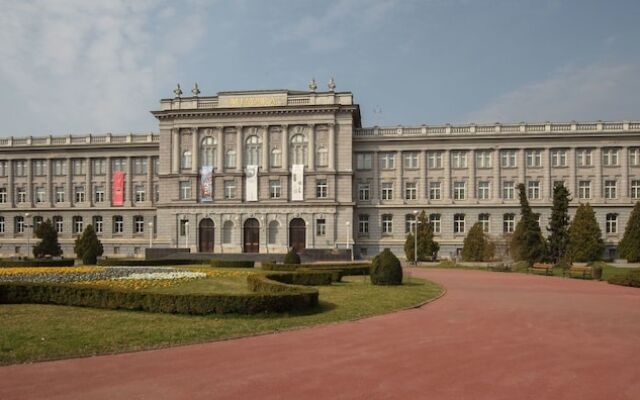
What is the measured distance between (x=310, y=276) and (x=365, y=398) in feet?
61.2

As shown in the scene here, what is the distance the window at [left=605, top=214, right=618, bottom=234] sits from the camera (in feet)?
207

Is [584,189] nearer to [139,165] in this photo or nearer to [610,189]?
[610,189]

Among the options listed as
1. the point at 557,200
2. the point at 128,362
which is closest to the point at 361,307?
the point at 128,362

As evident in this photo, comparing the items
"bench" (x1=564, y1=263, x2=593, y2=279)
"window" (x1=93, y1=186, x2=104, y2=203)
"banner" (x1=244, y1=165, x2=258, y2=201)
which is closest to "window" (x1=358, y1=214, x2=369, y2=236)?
"banner" (x1=244, y1=165, x2=258, y2=201)

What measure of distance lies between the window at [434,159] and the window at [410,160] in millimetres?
1686

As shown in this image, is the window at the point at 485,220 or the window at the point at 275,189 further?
the window at the point at 485,220

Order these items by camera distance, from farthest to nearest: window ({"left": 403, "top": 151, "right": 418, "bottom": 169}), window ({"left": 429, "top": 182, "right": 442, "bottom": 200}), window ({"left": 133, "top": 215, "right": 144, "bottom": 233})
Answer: window ({"left": 133, "top": 215, "right": 144, "bottom": 233})
window ({"left": 403, "top": 151, "right": 418, "bottom": 169})
window ({"left": 429, "top": 182, "right": 442, "bottom": 200})

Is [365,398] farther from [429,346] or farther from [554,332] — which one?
[554,332]

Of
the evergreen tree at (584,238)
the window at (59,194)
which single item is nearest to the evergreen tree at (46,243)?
the window at (59,194)

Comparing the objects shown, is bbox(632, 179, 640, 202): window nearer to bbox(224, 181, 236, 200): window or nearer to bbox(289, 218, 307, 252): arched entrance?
bbox(289, 218, 307, 252): arched entrance

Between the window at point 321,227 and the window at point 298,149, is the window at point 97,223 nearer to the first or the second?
the window at point 298,149

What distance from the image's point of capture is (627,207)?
63.0 m

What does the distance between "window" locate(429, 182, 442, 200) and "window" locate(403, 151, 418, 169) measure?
10.7ft

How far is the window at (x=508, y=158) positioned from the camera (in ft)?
215
